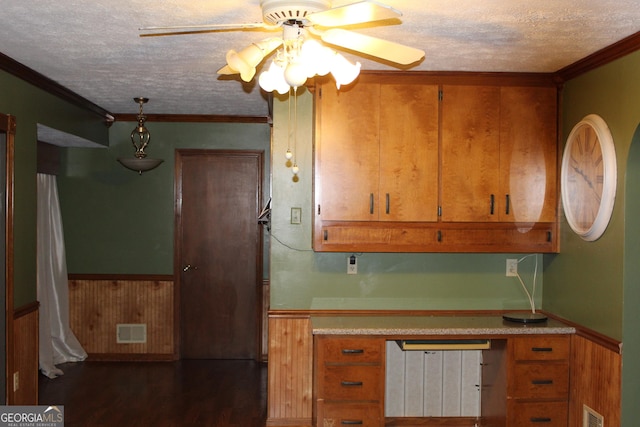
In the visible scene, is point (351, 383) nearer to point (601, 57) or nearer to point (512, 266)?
point (512, 266)

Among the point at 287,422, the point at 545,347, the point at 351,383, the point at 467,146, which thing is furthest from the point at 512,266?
the point at 287,422

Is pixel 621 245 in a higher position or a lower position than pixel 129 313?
higher

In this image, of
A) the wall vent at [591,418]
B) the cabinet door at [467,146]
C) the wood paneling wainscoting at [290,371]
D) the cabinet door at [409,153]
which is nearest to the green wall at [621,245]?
the wall vent at [591,418]

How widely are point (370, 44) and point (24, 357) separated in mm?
3148

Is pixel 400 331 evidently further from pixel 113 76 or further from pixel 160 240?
pixel 160 240

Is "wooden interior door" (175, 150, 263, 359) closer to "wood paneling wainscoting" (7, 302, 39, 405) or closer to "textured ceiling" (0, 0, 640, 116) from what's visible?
"textured ceiling" (0, 0, 640, 116)

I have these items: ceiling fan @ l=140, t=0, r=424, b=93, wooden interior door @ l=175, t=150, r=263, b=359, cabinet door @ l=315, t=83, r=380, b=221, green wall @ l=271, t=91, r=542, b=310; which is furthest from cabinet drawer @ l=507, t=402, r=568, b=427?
wooden interior door @ l=175, t=150, r=263, b=359

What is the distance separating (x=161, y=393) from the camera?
5039 millimetres

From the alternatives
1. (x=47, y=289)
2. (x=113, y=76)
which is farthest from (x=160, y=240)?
(x=113, y=76)

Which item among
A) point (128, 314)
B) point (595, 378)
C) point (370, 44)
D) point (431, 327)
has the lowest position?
point (128, 314)

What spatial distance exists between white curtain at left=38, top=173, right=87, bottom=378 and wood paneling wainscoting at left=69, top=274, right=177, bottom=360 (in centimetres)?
19

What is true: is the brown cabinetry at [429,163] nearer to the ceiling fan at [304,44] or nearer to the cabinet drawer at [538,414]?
the cabinet drawer at [538,414]

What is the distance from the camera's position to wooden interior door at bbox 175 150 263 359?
6.08m

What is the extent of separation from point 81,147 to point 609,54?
15.0ft
